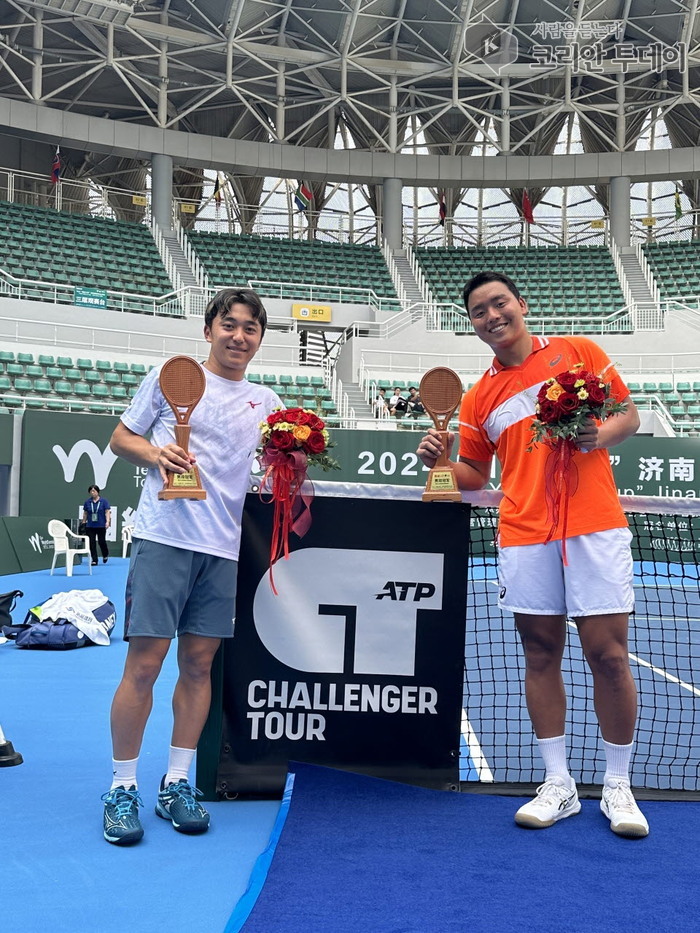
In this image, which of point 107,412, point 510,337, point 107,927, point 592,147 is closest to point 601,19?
point 592,147

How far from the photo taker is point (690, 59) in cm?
2592

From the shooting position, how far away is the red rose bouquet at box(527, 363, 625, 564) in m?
2.94

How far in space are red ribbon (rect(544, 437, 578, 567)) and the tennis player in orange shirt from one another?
0.03 metres

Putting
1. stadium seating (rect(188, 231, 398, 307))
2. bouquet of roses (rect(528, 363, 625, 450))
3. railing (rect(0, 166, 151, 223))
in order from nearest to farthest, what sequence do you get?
bouquet of roses (rect(528, 363, 625, 450)) → stadium seating (rect(188, 231, 398, 307)) → railing (rect(0, 166, 151, 223))

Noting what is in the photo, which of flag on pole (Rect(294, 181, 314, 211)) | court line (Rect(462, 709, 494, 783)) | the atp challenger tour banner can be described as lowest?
court line (Rect(462, 709, 494, 783))

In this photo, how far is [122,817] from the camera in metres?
3.00

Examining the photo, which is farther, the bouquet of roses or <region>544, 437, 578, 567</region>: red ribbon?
<region>544, 437, 578, 567</region>: red ribbon

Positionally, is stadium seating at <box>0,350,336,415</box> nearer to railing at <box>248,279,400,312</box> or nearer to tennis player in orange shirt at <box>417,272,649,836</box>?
railing at <box>248,279,400,312</box>

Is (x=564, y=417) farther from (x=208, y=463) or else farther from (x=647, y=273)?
(x=647, y=273)

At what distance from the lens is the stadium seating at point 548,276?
2645 centimetres

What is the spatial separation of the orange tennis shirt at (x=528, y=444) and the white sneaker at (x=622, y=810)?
2.98 feet

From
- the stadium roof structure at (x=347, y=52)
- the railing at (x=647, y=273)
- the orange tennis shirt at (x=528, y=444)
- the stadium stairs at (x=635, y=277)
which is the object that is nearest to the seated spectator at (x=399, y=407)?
the stadium stairs at (x=635, y=277)

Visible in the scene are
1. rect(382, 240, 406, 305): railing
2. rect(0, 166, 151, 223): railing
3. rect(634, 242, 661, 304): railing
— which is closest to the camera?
rect(634, 242, 661, 304): railing

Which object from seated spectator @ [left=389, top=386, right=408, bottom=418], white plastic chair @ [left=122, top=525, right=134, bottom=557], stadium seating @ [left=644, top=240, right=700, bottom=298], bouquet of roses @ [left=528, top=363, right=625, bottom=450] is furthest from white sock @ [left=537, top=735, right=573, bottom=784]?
stadium seating @ [left=644, top=240, right=700, bottom=298]
